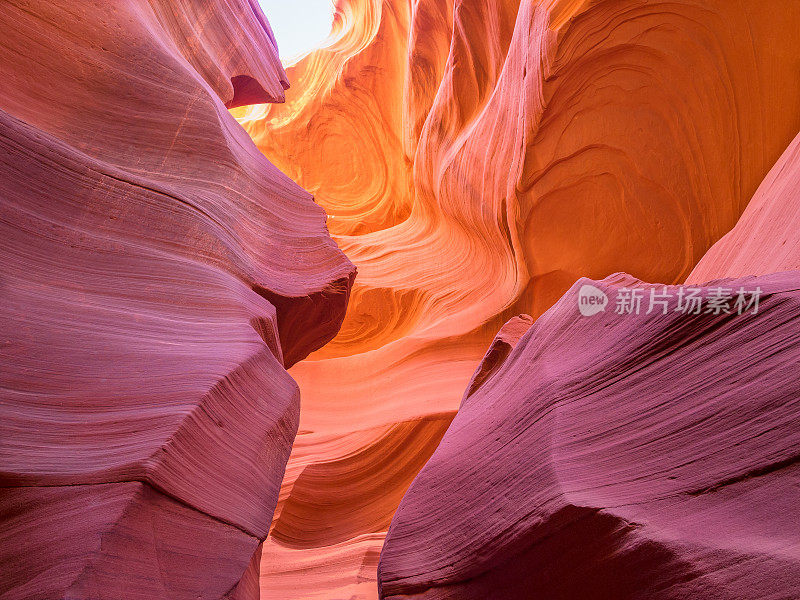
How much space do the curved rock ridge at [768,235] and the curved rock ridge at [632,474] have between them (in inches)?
28.9

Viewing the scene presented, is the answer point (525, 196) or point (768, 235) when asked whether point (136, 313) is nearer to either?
point (768, 235)

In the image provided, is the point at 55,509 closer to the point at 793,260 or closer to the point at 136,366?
the point at 136,366

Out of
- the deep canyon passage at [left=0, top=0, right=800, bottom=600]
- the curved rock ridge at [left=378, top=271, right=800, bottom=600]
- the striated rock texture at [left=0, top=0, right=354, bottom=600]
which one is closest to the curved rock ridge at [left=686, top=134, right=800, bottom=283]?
the deep canyon passage at [left=0, top=0, right=800, bottom=600]

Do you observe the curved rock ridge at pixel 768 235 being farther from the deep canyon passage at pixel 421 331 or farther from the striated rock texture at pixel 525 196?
the striated rock texture at pixel 525 196

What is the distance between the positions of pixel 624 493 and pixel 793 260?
1543mm

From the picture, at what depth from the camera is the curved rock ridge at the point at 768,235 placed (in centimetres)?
292

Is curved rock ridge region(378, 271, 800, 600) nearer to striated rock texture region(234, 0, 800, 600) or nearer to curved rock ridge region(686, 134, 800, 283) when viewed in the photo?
curved rock ridge region(686, 134, 800, 283)

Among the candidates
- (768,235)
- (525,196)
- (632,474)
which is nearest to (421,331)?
(525,196)

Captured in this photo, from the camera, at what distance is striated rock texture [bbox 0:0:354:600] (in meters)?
1.90

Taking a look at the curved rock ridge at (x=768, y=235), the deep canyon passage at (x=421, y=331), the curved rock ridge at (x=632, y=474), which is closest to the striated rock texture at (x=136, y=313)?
the deep canyon passage at (x=421, y=331)

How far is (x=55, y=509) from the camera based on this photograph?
1.87 m

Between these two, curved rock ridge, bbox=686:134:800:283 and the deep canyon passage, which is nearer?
the deep canyon passage

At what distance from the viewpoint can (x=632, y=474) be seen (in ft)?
6.23

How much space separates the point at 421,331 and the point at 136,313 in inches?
149
